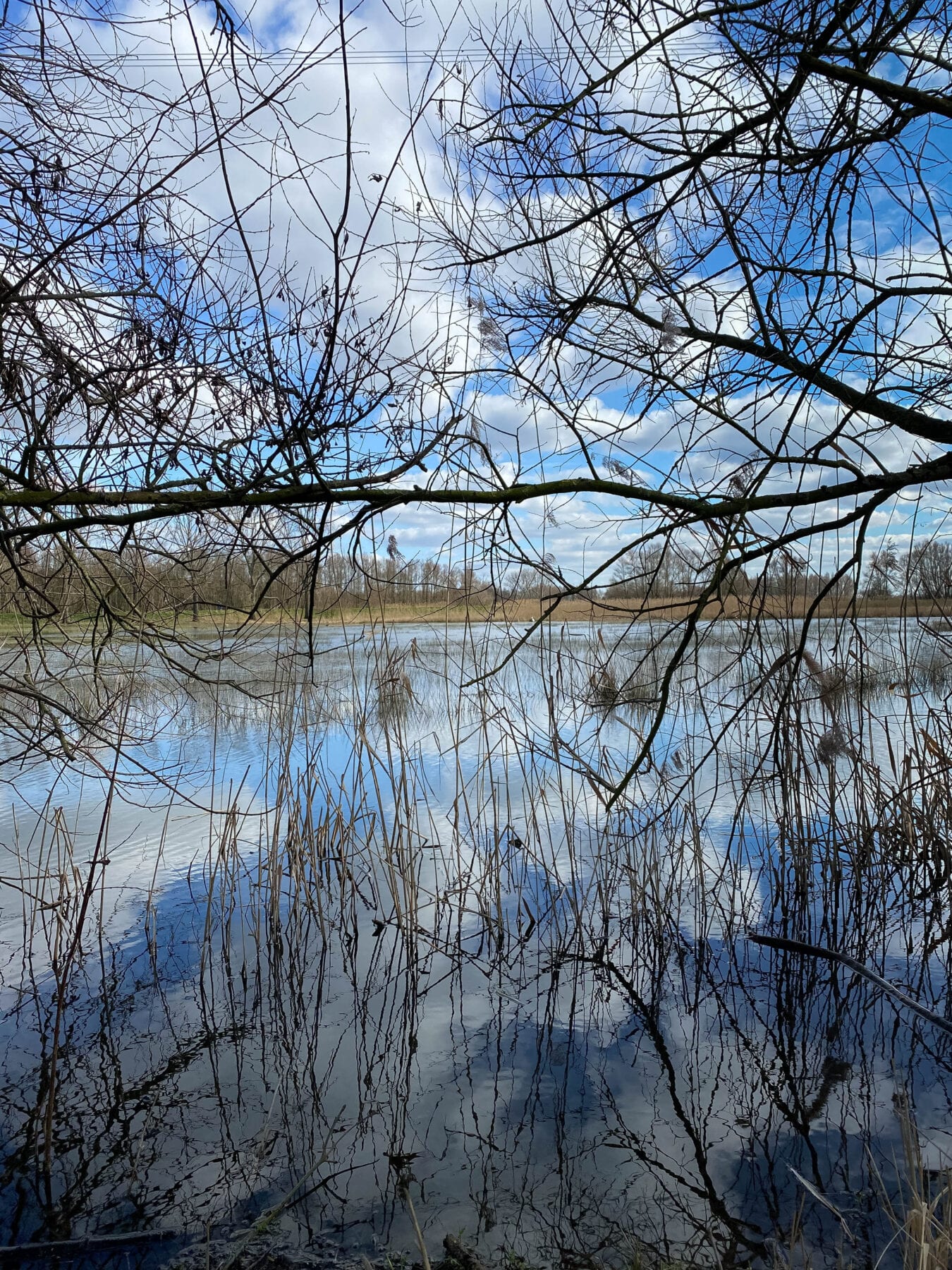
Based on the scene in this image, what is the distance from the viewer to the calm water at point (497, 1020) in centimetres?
223

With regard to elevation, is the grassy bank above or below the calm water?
above

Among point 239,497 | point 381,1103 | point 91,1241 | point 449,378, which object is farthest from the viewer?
point 381,1103

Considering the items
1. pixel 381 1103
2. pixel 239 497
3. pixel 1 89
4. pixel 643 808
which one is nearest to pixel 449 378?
pixel 239 497

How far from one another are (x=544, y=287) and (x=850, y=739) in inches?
90.3

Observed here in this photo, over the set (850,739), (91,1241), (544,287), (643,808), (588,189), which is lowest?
(91,1241)

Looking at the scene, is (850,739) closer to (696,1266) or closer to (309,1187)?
(696,1266)

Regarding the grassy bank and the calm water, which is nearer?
the calm water

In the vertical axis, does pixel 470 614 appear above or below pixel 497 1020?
above

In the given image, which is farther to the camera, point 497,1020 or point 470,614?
point 470,614

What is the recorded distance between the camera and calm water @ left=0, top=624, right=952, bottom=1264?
223cm

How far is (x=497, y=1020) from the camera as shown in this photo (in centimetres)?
323

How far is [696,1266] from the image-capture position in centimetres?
192

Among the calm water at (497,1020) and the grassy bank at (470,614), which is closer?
the calm water at (497,1020)

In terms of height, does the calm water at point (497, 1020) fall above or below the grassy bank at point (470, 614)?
below
